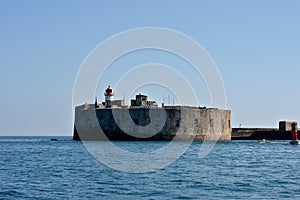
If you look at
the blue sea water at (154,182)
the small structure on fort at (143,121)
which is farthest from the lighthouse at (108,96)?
the blue sea water at (154,182)

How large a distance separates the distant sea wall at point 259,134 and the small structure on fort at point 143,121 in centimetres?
1540

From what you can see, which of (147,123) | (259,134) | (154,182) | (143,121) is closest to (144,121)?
(143,121)

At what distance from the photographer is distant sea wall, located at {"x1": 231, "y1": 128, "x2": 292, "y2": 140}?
7425cm

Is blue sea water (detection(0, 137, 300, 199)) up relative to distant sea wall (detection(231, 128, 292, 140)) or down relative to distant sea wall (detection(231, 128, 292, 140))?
down

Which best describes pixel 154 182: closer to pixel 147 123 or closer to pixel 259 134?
pixel 147 123

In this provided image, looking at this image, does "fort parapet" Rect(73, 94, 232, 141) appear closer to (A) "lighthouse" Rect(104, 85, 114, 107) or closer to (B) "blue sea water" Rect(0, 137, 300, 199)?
(A) "lighthouse" Rect(104, 85, 114, 107)

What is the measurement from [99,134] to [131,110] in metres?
5.56

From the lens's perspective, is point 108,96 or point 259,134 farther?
point 259,134

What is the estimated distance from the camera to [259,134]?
7550 cm

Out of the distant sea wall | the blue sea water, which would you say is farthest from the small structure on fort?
the blue sea water

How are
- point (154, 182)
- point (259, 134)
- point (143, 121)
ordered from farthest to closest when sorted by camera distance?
point (259, 134) → point (143, 121) → point (154, 182)

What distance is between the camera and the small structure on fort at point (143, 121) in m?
56.3

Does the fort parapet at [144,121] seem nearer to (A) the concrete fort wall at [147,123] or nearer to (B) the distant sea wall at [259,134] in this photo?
(A) the concrete fort wall at [147,123]

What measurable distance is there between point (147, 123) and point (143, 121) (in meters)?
0.48
